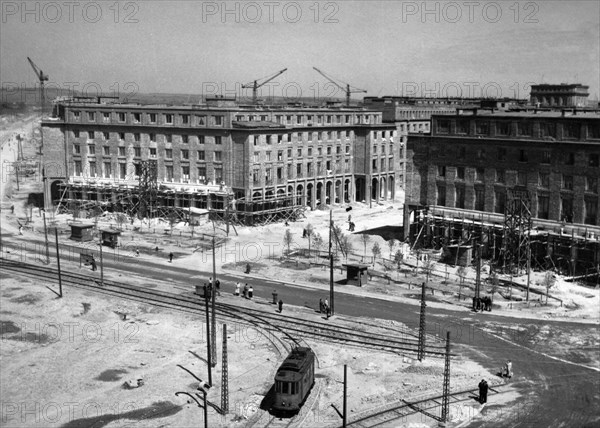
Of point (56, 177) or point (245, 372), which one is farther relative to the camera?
point (56, 177)

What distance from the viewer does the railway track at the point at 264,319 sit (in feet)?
156

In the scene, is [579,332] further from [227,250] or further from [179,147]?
[179,147]

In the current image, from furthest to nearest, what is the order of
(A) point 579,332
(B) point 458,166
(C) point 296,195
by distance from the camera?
(C) point 296,195
(B) point 458,166
(A) point 579,332

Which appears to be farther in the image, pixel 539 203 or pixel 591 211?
pixel 539 203

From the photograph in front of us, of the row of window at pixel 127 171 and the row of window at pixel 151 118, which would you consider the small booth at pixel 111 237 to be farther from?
the row of window at pixel 151 118

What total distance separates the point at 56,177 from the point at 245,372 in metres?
67.2

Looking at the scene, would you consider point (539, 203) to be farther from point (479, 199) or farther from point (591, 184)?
point (479, 199)

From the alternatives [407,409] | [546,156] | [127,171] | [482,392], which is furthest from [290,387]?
[127,171]

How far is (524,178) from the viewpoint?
71.6 m

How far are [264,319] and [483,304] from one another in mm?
17143

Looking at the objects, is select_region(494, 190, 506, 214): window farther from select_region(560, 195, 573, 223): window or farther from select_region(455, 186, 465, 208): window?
select_region(560, 195, 573, 223): window

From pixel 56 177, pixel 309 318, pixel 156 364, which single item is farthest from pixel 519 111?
pixel 56 177

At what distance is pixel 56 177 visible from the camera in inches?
3971

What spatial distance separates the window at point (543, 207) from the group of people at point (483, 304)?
60.0 feet
